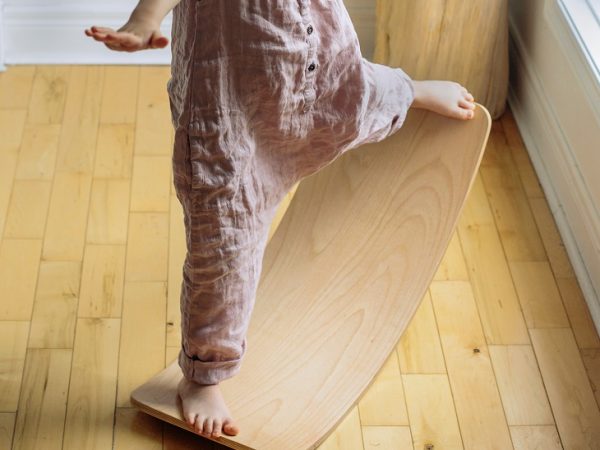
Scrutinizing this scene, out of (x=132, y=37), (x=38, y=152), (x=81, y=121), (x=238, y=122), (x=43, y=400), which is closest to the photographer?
(x=132, y=37)

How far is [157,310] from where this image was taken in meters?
1.87

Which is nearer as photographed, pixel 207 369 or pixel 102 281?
pixel 207 369

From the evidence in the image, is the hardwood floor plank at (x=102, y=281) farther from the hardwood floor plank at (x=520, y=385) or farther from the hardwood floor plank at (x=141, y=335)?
the hardwood floor plank at (x=520, y=385)

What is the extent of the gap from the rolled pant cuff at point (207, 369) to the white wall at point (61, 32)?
3.89 feet

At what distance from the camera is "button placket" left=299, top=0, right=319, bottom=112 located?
1320 millimetres

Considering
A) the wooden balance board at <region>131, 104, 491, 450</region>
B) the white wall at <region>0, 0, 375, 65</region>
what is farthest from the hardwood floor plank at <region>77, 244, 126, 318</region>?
the white wall at <region>0, 0, 375, 65</region>

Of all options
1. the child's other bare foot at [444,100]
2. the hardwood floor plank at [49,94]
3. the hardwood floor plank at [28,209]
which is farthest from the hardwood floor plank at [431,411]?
the hardwood floor plank at [49,94]

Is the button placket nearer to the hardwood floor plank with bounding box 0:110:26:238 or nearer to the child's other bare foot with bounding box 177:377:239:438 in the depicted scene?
the child's other bare foot with bounding box 177:377:239:438

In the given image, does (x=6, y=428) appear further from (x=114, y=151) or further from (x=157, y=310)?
(x=114, y=151)

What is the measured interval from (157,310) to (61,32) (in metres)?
0.99

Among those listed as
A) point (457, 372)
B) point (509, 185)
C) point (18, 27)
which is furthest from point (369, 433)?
point (18, 27)

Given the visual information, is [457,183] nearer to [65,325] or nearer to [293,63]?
[293,63]

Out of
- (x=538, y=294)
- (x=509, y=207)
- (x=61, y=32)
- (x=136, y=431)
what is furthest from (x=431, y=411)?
(x=61, y=32)

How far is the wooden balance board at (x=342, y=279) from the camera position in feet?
5.28
